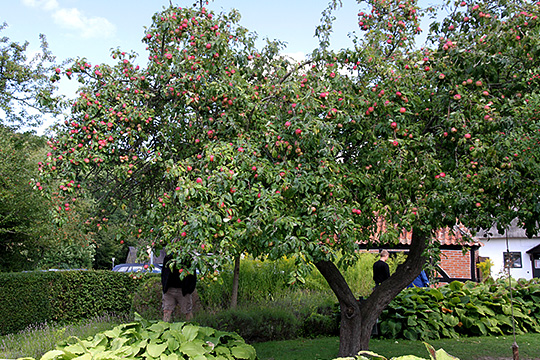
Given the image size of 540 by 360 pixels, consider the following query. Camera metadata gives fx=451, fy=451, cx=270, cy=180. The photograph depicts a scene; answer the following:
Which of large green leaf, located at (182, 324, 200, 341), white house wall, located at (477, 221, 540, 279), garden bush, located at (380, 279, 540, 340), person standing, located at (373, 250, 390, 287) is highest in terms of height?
white house wall, located at (477, 221, 540, 279)

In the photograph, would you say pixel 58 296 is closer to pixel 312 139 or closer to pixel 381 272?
pixel 381 272

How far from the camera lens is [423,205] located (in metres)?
4.34

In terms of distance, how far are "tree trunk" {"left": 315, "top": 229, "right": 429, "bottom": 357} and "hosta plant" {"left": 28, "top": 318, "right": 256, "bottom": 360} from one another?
6.64ft

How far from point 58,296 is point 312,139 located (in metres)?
9.25

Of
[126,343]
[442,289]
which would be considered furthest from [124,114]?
[442,289]

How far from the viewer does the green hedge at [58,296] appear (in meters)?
10.1

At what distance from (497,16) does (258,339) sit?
5815 mm

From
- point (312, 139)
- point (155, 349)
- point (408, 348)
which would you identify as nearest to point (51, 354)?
point (155, 349)

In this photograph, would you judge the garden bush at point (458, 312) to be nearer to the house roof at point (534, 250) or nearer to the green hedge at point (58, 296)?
the green hedge at point (58, 296)

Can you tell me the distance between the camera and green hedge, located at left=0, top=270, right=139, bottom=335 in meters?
10.1

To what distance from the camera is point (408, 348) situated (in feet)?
23.1

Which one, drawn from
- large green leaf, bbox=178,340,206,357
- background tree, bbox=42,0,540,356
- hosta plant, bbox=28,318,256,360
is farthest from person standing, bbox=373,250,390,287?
large green leaf, bbox=178,340,206,357

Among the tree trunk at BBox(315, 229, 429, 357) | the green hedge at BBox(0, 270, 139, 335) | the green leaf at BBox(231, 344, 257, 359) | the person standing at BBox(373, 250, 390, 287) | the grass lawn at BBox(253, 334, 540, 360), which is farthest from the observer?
the green hedge at BBox(0, 270, 139, 335)

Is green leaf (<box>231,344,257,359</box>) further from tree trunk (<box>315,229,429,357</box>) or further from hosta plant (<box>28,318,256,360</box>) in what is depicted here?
tree trunk (<box>315,229,429,357</box>)
